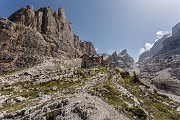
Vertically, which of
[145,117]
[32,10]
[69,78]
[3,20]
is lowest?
[145,117]

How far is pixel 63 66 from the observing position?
121062 millimetres

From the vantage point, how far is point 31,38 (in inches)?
5079

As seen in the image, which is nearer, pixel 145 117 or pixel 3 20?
pixel 145 117

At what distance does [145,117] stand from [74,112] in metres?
11.0

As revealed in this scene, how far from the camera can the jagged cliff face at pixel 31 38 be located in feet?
381

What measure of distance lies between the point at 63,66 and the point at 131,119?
92766mm

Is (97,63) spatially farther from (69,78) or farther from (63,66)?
(69,78)

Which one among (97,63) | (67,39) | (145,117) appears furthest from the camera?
(67,39)

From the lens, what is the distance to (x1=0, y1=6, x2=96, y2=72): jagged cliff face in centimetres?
11626

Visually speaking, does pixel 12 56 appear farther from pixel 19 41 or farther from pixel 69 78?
pixel 69 78

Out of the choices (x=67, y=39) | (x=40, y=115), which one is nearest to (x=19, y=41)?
(x=67, y=39)

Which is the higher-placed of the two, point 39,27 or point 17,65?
point 39,27

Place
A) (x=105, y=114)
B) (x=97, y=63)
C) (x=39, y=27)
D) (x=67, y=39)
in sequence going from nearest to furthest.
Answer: (x=105, y=114) → (x=97, y=63) → (x=39, y=27) → (x=67, y=39)

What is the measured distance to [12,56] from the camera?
116 m
